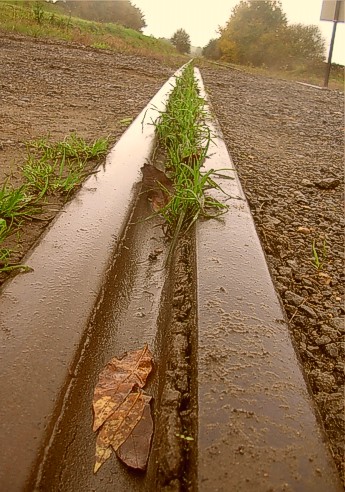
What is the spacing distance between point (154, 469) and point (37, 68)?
6.22m

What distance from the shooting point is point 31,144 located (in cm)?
241

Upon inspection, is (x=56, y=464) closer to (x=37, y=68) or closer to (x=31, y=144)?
(x=31, y=144)

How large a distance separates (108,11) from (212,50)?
45.1 ft

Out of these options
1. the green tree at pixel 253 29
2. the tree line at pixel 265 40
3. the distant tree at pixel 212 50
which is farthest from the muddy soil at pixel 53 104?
the distant tree at pixel 212 50

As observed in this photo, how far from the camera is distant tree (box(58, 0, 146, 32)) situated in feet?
129

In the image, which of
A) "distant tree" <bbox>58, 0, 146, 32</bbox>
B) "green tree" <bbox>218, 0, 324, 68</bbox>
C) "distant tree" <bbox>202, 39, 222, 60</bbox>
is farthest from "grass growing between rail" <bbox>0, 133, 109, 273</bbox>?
"distant tree" <bbox>58, 0, 146, 32</bbox>

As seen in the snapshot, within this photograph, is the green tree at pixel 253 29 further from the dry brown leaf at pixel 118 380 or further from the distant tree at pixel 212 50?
the dry brown leaf at pixel 118 380

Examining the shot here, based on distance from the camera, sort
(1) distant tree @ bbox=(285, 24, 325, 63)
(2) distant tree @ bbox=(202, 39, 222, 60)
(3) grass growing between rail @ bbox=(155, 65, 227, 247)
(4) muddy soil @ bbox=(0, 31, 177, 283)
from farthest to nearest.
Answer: (2) distant tree @ bbox=(202, 39, 222, 60)
(1) distant tree @ bbox=(285, 24, 325, 63)
(4) muddy soil @ bbox=(0, 31, 177, 283)
(3) grass growing between rail @ bbox=(155, 65, 227, 247)

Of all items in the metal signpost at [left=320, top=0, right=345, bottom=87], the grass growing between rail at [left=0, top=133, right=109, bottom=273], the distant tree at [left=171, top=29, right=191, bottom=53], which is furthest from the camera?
the distant tree at [left=171, top=29, right=191, bottom=53]

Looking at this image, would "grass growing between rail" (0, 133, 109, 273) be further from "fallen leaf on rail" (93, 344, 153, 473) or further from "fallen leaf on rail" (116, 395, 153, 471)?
"fallen leaf on rail" (116, 395, 153, 471)

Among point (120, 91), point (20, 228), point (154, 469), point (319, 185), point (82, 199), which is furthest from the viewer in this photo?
point (120, 91)

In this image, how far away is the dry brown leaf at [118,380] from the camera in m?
0.86

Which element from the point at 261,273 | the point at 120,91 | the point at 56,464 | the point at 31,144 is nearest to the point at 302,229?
the point at 261,273

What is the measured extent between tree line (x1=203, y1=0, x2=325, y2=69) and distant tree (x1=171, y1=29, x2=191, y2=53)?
166cm
